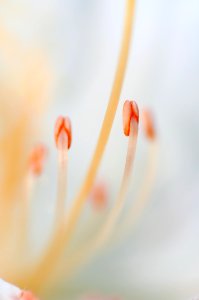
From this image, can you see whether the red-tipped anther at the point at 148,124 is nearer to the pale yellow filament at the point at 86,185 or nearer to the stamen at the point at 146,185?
the stamen at the point at 146,185

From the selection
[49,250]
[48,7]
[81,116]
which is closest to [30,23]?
[48,7]

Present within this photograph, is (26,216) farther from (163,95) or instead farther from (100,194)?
(163,95)

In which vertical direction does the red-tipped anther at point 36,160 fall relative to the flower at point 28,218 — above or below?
above

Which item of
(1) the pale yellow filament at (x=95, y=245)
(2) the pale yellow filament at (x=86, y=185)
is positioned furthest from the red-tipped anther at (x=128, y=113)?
(1) the pale yellow filament at (x=95, y=245)

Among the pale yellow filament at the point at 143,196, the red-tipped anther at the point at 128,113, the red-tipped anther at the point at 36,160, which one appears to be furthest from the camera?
the pale yellow filament at the point at 143,196

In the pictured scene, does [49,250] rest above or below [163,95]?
below

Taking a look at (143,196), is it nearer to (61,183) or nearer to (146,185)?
(146,185)
